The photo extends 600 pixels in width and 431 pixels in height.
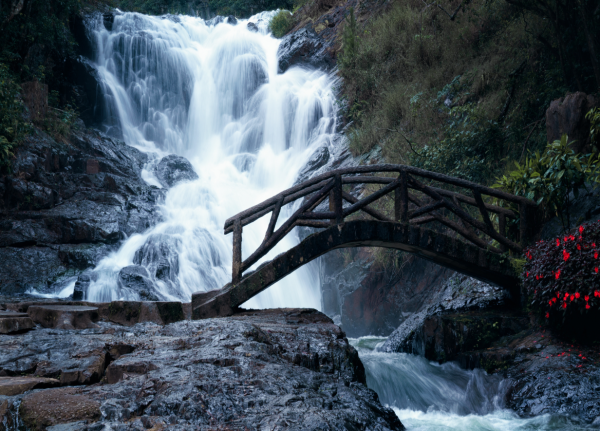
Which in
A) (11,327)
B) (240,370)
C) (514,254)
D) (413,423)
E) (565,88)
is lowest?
(413,423)

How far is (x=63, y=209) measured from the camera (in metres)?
11.5

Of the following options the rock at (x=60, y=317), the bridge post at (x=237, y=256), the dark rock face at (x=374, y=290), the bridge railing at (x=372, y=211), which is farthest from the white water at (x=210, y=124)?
the rock at (x=60, y=317)

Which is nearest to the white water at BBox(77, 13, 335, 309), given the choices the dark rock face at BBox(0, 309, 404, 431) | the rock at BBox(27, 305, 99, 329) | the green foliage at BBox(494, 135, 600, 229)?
the rock at BBox(27, 305, 99, 329)

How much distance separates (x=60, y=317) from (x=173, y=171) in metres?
11.1

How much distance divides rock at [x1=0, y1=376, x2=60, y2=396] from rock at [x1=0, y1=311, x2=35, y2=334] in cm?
145

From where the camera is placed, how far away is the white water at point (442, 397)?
464cm

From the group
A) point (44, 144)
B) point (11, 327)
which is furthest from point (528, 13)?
point (44, 144)

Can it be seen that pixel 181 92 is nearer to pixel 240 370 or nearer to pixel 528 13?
pixel 528 13

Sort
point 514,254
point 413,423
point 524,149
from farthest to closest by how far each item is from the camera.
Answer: point 524,149 → point 514,254 → point 413,423

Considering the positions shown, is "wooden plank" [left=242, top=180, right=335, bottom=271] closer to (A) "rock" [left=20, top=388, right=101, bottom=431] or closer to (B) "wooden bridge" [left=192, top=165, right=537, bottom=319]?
(B) "wooden bridge" [left=192, top=165, right=537, bottom=319]

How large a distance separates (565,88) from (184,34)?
18.7 m

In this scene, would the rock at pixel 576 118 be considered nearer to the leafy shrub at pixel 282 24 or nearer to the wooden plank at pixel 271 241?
the wooden plank at pixel 271 241

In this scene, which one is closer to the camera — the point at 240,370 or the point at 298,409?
the point at 298,409

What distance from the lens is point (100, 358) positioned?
3301mm
